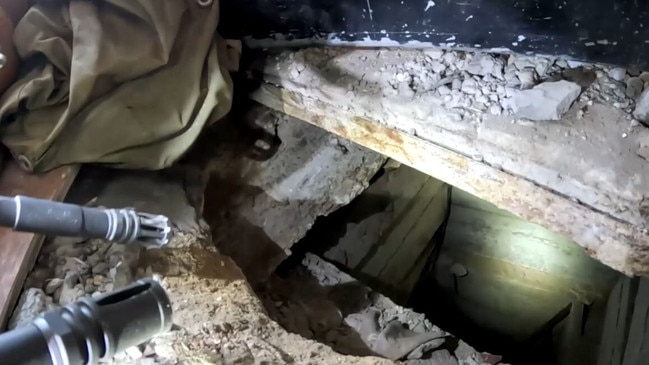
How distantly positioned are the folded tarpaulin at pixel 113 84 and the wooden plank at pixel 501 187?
0.83 ft

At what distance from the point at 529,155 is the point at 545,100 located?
0.42 ft

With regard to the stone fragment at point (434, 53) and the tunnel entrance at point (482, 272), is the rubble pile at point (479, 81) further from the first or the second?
the tunnel entrance at point (482, 272)

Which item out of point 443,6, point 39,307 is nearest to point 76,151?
point 39,307

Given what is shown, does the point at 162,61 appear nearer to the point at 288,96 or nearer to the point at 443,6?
the point at 288,96

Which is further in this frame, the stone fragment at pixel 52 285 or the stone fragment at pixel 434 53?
the stone fragment at pixel 434 53

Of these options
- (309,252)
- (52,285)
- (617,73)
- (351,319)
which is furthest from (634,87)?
(52,285)

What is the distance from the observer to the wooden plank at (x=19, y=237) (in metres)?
1.40

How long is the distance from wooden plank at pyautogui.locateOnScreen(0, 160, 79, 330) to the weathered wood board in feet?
1.96

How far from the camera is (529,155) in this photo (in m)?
1.40

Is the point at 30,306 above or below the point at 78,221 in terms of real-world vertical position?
below

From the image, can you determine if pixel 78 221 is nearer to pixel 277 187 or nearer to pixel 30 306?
pixel 30 306

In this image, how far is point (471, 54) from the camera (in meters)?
1.59

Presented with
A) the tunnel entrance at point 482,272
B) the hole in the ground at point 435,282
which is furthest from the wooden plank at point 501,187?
the tunnel entrance at point 482,272

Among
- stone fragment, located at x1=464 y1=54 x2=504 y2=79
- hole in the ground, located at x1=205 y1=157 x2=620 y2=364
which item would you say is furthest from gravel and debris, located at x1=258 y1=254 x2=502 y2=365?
stone fragment, located at x1=464 y1=54 x2=504 y2=79
